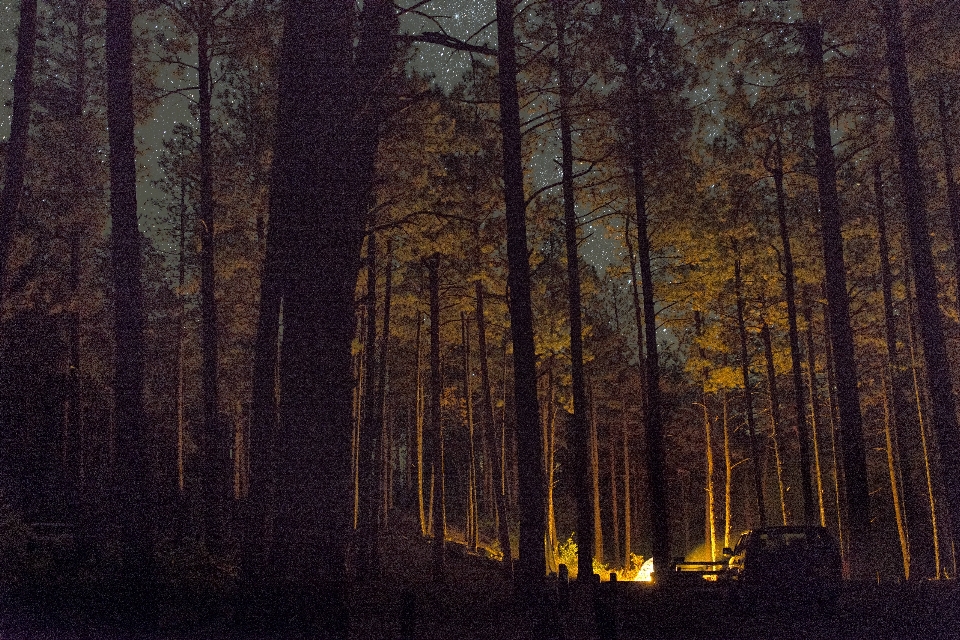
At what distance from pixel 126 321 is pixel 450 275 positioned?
42.5ft

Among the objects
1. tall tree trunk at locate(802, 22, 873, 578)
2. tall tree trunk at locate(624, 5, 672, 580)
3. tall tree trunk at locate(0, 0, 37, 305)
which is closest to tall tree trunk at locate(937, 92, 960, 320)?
tall tree trunk at locate(802, 22, 873, 578)

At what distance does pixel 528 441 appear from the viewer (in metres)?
11.5

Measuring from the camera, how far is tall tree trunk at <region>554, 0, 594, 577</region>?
57.2ft

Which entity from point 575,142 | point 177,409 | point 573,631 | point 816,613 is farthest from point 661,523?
point 177,409

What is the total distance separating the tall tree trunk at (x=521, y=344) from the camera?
1144cm

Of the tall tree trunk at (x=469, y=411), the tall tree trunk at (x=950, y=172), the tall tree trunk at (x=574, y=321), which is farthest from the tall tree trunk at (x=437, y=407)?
the tall tree trunk at (x=950, y=172)

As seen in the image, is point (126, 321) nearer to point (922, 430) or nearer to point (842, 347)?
point (842, 347)

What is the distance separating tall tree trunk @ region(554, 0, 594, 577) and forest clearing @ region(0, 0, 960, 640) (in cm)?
12

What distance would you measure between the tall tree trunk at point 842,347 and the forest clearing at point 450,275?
0.22ft

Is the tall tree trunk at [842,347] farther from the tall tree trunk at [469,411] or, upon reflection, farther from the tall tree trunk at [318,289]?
the tall tree trunk at [469,411]

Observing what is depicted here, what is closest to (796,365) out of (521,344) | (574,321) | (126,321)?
Answer: (574,321)

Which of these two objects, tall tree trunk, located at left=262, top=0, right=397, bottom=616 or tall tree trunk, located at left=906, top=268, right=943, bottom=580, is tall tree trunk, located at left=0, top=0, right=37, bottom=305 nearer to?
tall tree trunk, located at left=262, top=0, right=397, bottom=616

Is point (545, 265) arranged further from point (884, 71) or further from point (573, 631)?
point (573, 631)

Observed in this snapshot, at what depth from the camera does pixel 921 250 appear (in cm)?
1374
